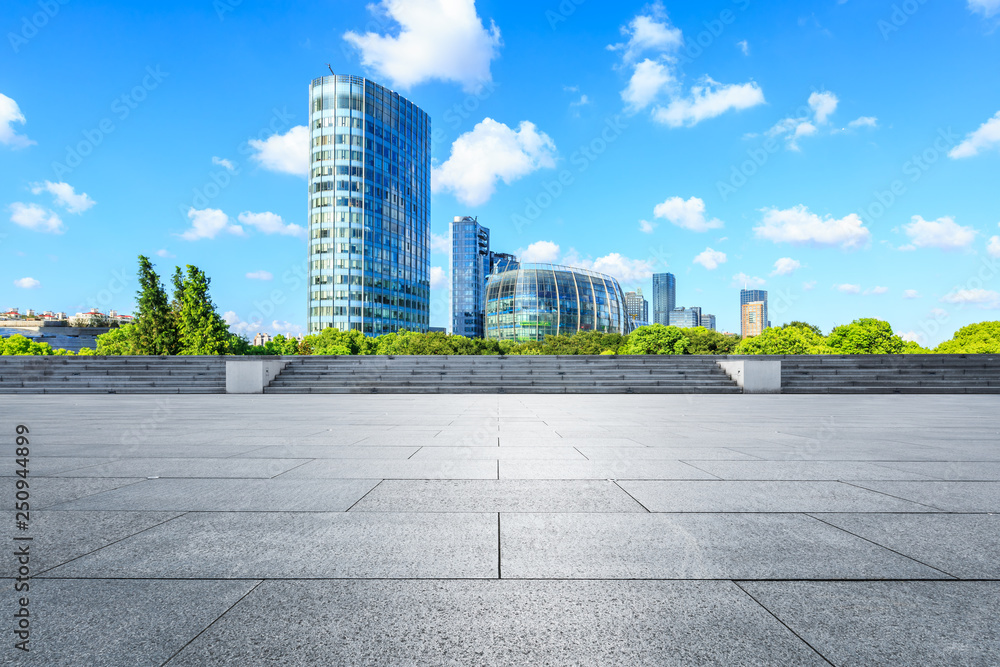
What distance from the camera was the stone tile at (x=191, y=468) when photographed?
19.1 ft

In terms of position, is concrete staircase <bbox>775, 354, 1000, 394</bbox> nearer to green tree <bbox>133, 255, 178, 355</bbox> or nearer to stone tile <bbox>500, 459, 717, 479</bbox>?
stone tile <bbox>500, 459, 717, 479</bbox>

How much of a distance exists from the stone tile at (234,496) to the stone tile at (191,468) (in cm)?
35

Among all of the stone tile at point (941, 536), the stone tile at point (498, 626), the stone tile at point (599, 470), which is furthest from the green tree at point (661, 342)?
the stone tile at point (498, 626)

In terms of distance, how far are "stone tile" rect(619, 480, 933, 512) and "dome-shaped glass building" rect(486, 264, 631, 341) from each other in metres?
145

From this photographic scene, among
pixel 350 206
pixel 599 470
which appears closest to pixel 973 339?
pixel 599 470

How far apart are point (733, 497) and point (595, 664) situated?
322 cm

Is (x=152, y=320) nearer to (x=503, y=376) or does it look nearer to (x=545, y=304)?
(x=503, y=376)

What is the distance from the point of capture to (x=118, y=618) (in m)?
2.49

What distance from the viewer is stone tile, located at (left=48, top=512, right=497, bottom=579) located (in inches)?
121

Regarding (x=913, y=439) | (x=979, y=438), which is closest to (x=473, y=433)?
(x=913, y=439)

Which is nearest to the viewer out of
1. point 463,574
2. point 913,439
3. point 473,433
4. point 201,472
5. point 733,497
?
point 463,574

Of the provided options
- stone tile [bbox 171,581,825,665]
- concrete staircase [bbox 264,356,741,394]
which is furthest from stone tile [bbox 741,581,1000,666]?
concrete staircase [bbox 264,356,741,394]

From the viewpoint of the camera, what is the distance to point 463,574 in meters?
3.04

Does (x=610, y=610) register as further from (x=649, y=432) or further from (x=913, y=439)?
(x=913, y=439)
